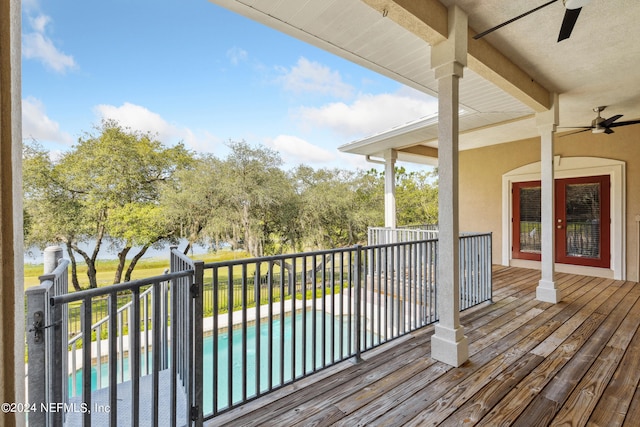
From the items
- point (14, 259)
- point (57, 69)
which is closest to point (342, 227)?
point (14, 259)

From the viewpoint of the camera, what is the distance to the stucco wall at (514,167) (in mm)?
5012

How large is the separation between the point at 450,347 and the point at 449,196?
1.25m

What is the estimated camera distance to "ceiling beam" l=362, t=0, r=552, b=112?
81.1 inches

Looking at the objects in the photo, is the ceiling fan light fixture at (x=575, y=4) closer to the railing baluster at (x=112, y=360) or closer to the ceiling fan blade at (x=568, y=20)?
the ceiling fan blade at (x=568, y=20)

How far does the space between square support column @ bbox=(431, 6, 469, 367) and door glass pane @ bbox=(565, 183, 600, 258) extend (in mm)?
4922

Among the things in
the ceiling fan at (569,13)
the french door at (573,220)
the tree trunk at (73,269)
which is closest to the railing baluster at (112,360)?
the ceiling fan at (569,13)

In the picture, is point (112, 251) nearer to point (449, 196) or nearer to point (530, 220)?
point (449, 196)

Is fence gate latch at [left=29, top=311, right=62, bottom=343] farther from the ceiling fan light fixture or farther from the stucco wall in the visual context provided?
the stucco wall

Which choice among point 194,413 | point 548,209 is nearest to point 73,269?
point 194,413

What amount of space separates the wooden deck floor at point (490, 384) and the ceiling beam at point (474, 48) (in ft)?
8.68

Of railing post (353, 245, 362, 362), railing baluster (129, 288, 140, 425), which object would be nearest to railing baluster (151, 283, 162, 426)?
railing baluster (129, 288, 140, 425)

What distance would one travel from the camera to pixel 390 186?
6797mm

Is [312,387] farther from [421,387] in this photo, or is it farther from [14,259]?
[14,259]

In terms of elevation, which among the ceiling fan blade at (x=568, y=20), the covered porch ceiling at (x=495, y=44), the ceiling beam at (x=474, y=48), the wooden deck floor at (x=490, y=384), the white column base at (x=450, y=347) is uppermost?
the covered porch ceiling at (x=495, y=44)
